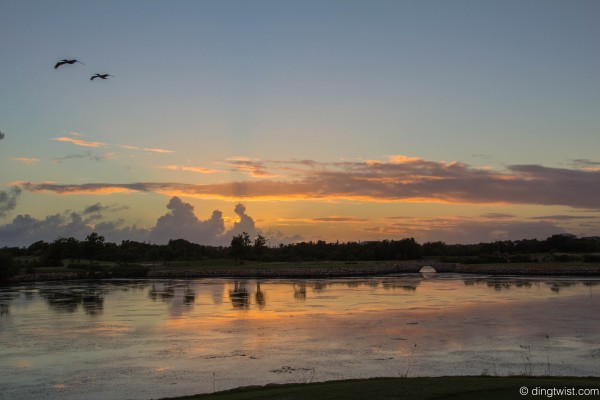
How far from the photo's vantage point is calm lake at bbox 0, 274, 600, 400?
68.9 feet

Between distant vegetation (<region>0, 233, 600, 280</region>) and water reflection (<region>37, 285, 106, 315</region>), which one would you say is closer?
water reflection (<region>37, 285, 106, 315</region>)

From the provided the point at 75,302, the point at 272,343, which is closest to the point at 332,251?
the point at 75,302

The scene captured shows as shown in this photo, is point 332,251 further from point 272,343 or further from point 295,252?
point 272,343

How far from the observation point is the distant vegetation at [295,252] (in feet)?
451

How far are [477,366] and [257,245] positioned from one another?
14262cm

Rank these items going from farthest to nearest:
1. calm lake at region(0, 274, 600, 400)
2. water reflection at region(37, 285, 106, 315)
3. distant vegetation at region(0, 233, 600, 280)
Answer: distant vegetation at region(0, 233, 600, 280)
water reflection at region(37, 285, 106, 315)
calm lake at region(0, 274, 600, 400)

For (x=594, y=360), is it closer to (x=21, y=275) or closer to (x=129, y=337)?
(x=129, y=337)

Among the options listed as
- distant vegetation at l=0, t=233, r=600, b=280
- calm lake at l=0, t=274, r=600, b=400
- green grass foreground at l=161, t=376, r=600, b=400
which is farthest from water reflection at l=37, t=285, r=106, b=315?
distant vegetation at l=0, t=233, r=600, b=280

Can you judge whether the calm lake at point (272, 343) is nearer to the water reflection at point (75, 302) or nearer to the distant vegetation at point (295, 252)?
the water reflection at point (75, 302)

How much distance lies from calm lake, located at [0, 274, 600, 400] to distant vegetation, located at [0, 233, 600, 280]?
9133 centimetres

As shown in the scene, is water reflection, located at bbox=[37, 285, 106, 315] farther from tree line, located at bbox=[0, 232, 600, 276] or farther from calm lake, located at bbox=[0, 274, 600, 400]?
tree line, located at bbox=[0, 232, 600, 276]

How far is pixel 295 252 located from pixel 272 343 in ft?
545

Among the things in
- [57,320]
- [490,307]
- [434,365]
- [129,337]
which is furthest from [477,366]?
[57,320]

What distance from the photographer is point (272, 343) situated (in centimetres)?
2872
